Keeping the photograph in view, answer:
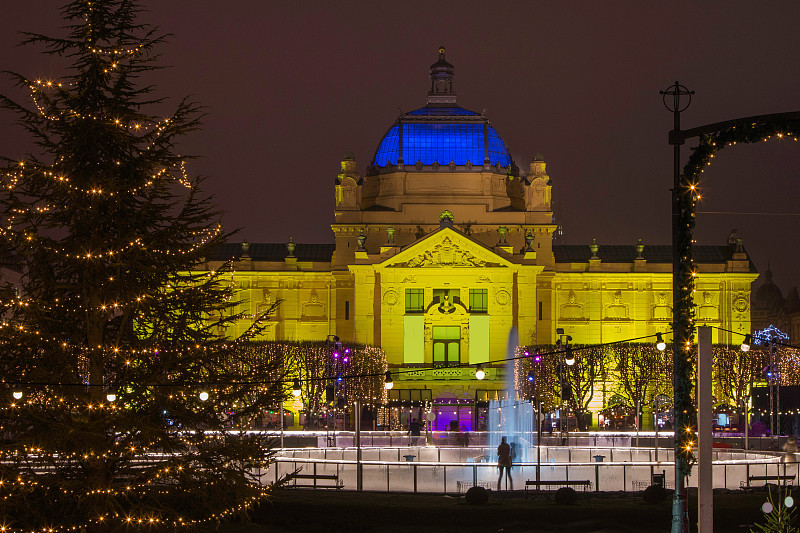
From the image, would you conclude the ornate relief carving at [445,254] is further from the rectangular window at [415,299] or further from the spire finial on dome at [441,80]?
the spire finial on dome at [441,80]

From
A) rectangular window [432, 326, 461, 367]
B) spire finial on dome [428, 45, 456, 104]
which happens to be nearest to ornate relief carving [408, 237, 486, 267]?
rectangular window [432, 326, 461, 367]

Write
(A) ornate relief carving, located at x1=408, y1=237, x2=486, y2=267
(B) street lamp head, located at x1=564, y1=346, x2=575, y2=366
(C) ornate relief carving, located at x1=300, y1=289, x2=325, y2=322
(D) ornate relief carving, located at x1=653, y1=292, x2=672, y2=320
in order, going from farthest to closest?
(D) ornate relief carving, located at x1=653, y1=292, x2=672, y2=320, (C) ornate relief carving, located at x1=300, y1=289, x2=325, y2=322, (A) ornate relief carving, located at x1=408, y1=237, x2=486, y2=267, (B) street lamp head, located at x1=564, y1=346, x2=575, y2=366

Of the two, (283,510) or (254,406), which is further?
(283,510)

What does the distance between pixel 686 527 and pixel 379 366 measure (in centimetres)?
7425

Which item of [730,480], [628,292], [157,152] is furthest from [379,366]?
[157,152]

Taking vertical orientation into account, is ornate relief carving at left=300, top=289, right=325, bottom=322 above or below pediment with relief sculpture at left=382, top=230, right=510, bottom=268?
below

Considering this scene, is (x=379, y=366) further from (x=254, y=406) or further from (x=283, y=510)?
(x=254, y=406)

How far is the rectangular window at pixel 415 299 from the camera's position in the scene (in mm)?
119000

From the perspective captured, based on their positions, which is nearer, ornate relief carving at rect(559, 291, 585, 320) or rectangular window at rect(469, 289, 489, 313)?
rectangular window at rect(469, 289, 489, 313)

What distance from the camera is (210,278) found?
31000mm

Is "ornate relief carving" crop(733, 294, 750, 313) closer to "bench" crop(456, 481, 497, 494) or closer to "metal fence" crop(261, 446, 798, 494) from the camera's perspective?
"metal fence" crop(261, 446, 798, 494)

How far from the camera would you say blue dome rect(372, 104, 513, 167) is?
12619 cm

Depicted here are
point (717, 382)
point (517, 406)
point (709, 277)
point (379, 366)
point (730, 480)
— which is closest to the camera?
point (730, 480)

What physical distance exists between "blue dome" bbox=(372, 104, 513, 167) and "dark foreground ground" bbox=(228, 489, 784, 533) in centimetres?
8601
